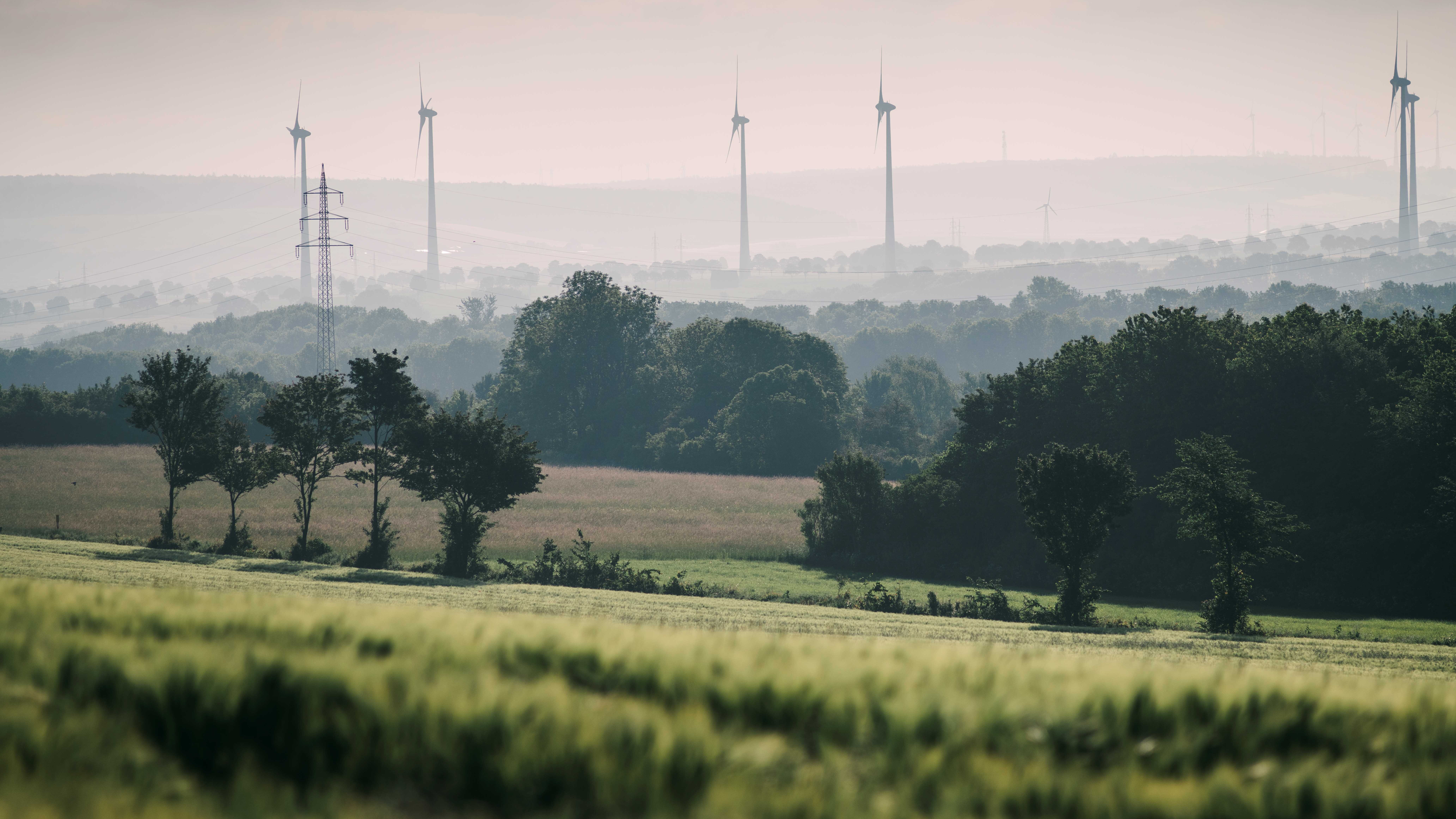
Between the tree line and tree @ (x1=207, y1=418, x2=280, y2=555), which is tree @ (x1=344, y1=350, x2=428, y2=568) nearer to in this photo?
tree @ (x1=207, y1=418, x2=280, y2=555)

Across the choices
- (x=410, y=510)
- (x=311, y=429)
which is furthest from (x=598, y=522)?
(x=311, y=429)

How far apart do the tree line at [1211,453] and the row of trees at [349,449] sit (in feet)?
75.8

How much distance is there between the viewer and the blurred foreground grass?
4.35 metres

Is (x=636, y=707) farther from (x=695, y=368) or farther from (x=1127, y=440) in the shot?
(x=695, y=368)

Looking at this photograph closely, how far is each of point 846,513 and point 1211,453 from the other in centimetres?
2892

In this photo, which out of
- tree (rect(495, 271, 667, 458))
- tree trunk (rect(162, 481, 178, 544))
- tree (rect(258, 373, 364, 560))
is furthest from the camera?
tree (rect(495, 271, 667, 458))

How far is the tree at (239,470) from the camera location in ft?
164

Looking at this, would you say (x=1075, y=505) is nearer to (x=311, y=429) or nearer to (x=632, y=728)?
(x=632, y=728)

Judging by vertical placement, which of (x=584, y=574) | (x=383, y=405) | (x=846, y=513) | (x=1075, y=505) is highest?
(x=383, y=405)

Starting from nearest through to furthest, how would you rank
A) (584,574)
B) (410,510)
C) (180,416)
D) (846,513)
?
1. (584,574)
2. (180,416)
3. (846,513)
4. (410,510)

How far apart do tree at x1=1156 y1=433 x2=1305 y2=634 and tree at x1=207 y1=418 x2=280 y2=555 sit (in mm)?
43478

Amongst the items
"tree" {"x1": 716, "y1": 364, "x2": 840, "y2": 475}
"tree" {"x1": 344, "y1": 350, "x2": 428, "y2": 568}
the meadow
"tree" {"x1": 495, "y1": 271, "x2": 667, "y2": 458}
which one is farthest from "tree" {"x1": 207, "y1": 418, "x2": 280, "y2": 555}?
"tree" {"x1": 495, "y1": 271, "x2": 667, "y2": 458}

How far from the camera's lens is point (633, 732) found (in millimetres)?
4625

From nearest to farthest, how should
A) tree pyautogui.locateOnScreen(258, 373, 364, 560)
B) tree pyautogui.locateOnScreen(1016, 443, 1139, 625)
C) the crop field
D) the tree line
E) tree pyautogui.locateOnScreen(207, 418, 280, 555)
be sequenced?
tree pyautogui.locateOnScreen(1016, 443, 1139, 625) < the tree line < tree pyautogui.locateOnScreen(207, 418, 280, 555) < tree pyautogui.locateOnScreen(258, 373, 364, 560) < the crop field
